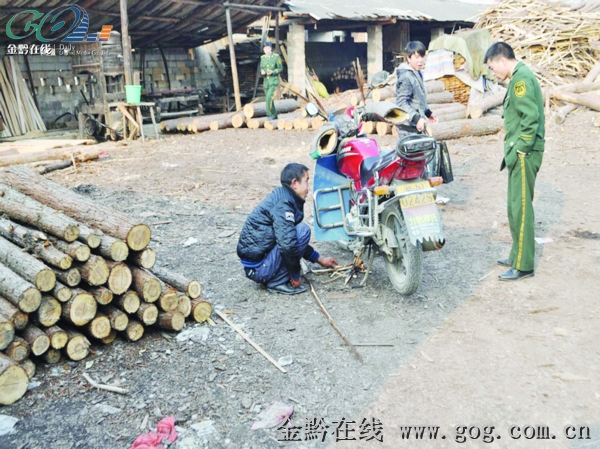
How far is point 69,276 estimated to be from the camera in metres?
3.42

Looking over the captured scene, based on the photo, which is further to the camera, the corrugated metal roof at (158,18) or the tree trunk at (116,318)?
the corrugated metal roof at (158,18)

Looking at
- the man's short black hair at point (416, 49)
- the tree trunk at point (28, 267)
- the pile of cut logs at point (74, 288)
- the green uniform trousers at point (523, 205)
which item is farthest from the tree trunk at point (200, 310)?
the man's short black hair at point (416, 49)

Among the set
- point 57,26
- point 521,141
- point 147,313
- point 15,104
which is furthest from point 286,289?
point 15,104

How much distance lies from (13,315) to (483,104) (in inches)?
455

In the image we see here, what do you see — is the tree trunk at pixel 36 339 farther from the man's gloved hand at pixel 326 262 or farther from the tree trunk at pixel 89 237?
the man's gloved hand at pixel 326 262

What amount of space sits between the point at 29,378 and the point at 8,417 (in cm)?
31

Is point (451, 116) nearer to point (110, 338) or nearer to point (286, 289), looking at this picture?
point (286, 289)

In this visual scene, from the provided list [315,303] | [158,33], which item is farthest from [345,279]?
[158,33]

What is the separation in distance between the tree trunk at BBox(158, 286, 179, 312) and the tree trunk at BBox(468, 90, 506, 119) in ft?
33.3

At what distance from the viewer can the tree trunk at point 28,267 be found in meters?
3.30

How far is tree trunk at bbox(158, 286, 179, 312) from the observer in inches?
148

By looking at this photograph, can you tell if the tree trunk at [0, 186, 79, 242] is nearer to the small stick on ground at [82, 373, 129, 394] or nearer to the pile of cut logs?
the pile of cut logs

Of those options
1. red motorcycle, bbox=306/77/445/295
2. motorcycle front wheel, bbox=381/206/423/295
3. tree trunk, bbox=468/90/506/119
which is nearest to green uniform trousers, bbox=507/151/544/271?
red motorcycle, bbox=306/77/445/295

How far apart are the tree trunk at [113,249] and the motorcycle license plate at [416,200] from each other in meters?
2.03
